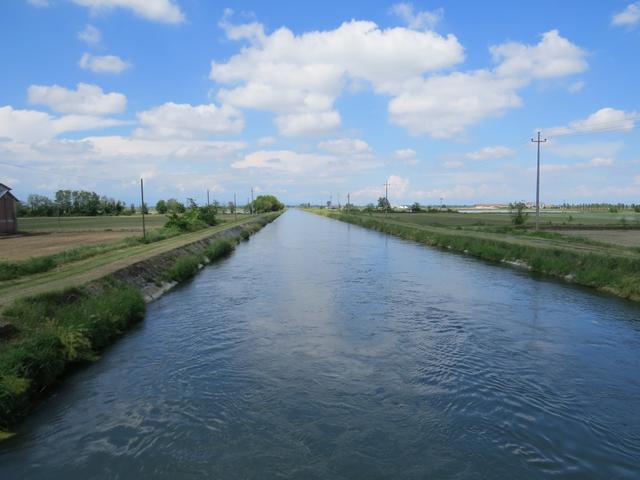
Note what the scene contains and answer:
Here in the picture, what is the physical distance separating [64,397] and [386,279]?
15705 millimetres

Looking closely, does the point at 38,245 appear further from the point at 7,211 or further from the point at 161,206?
the point at 161,206

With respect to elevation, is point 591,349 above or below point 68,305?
below

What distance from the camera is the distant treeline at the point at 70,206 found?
9944 cm

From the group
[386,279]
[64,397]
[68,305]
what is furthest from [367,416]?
[386,279]

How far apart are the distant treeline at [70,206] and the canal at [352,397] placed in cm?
9556

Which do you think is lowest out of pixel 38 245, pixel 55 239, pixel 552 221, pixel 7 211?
pixel 38 245

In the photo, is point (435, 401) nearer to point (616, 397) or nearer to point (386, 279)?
point (616, 397)

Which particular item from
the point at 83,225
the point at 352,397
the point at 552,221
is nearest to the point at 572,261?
the point at 352,397

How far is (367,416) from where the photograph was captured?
25.7 ft

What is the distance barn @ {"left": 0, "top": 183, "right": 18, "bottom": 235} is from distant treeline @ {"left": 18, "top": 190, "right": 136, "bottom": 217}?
44.1 meters

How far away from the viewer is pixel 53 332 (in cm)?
984

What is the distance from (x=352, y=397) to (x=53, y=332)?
21.7 ft

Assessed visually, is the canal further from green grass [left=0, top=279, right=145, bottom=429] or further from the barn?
the barn

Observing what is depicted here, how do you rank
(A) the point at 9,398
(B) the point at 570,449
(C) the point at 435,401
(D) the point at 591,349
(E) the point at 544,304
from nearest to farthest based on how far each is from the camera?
(B) the point at 570,449
(A) the point at 9,398
(C) the point at 435,401
(D) the point at 591,349
(E) the point at 544,304
